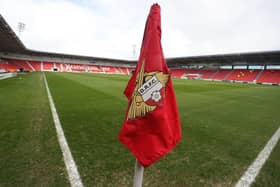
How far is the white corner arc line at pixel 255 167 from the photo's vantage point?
2184mm

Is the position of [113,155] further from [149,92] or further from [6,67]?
[6,67]

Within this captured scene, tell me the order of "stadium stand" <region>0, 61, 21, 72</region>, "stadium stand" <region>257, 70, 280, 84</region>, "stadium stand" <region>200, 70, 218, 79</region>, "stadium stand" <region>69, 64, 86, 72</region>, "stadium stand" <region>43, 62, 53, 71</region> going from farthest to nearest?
"stadium stand" <region>69, 64, 86, 72</region> → "stadium stand" <region>43, 62, 53, 71</region> → "stadium stand" <region>200, 70, 218, 79</region> → "stadium stand" <region>257, 70, 280, 84</region> → "stadium stand" <region>0, 61, 21, 72</region>

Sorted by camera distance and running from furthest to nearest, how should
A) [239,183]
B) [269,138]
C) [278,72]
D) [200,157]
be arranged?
[278,72]
[269,138]
[200,157]
[239,183]

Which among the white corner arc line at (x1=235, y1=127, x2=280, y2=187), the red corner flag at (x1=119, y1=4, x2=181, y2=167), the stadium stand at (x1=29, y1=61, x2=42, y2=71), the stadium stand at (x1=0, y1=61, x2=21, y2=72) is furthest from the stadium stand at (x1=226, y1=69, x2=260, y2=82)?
the stadium stand at (x1=29, y1=61, x2=42, y2=71)

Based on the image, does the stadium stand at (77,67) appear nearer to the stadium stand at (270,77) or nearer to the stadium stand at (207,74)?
the stadium stand at (207,74)

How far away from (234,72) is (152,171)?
54.5m

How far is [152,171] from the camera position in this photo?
93.0 inches

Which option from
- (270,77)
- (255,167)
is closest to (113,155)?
(255,167)

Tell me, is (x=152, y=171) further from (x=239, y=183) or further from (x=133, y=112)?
(x=133, y=112)

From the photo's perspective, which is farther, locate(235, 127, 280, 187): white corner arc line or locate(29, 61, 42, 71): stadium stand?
locate(29, 61, 42, 71): stadium stand

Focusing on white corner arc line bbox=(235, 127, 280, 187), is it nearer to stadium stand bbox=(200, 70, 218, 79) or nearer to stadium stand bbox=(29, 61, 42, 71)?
stadium stand bbox=(200, 70, 218, 79)

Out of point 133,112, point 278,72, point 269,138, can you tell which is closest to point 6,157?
point 133,112

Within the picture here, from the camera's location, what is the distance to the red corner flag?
46.8 inches

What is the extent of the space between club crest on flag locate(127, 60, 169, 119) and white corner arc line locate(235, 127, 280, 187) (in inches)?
77.9
